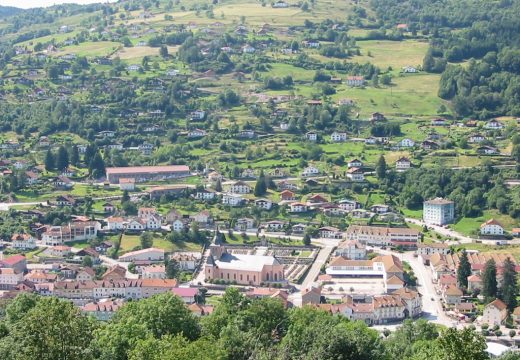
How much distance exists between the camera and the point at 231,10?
132m

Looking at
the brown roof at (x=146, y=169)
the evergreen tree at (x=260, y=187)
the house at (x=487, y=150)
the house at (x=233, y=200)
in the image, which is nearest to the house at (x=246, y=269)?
the house at (x=233, y=200)

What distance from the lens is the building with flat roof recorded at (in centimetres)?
7512

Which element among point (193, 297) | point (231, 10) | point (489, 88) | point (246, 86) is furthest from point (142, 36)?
point (193, 297)

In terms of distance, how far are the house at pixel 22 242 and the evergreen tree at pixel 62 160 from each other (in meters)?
16.1

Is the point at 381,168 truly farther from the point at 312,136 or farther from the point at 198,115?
the point at 198,115

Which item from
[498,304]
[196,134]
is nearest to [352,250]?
[498,304]

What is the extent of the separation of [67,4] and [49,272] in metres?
115

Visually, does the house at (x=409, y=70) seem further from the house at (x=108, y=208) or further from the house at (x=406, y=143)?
the house at (x=108, y=208)

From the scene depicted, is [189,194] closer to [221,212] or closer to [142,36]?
[221,212]

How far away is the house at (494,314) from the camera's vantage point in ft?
154

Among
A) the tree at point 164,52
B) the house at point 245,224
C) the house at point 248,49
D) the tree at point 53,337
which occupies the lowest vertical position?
the house at point 245,224

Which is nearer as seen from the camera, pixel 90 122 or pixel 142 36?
pixel 90 122

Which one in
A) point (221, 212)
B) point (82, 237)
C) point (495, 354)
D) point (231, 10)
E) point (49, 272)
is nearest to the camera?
point (495, 354)

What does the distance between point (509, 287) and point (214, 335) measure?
18.9 m
